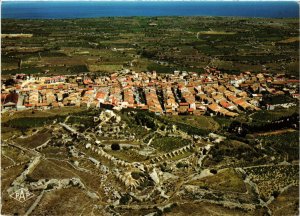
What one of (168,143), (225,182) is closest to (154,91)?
(168,143)

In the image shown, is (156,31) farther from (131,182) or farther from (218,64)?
(131,182)

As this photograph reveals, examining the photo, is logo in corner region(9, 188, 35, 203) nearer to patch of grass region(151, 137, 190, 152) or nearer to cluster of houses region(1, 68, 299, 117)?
patch of grass region(151, 137, 190, 152)

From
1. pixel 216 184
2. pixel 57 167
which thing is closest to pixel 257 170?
pixel 216 184

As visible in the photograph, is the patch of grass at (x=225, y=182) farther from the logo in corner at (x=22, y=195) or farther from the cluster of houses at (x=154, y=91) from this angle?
the cluster of houses at (x=154, y=91)

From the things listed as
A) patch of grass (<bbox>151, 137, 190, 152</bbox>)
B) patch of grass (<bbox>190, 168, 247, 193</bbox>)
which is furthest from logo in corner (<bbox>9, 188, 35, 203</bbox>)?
patch of grass (<bbox>151, 137, 190, 152</bbox>)

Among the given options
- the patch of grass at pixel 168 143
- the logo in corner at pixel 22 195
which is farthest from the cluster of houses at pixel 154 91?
the logo in corner at pixel 22 195
